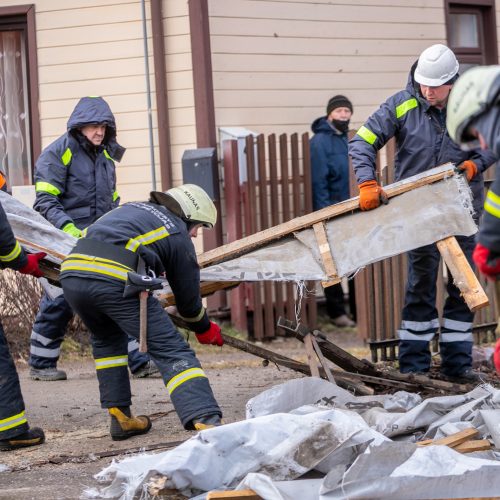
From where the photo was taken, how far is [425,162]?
7133 mm

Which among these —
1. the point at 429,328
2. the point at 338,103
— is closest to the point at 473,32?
the point at 338,103

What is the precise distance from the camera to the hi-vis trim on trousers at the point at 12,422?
19.9ft

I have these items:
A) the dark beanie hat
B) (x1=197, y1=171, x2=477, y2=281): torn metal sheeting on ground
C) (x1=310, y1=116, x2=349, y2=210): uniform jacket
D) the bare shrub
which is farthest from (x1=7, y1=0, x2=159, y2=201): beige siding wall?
(x1=197, y1=171, x2=477, y2=281): torn metal sheeting on ground

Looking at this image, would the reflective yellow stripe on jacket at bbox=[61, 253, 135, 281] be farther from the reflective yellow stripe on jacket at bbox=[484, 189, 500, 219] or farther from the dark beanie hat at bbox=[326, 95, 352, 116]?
the dark beanie hat at bbox=[326, 95, 352, 116]

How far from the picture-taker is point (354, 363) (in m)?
6.84

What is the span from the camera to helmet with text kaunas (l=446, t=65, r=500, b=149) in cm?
408

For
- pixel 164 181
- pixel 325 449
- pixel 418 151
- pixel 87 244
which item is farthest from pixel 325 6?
pixel 325 449

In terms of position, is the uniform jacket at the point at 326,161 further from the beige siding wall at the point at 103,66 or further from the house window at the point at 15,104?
the house window at the point at 15,104

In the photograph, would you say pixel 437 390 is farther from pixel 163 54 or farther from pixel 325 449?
pixel 163 54

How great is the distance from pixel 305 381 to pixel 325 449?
1074 millimetres

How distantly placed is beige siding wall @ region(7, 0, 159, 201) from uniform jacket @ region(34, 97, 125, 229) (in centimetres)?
224

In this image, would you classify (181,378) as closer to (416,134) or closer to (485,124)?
(485,124)

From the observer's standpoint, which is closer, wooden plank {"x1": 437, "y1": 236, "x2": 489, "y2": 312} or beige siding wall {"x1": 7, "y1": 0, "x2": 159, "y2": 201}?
wooden plank {"x1": 437, "y1": 236, "x2": 489, "y2": 312}

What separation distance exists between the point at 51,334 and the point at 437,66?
3.37 metres
